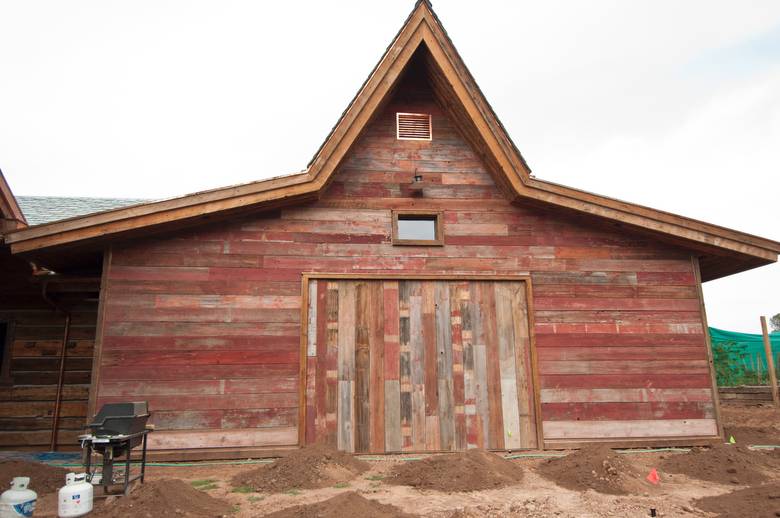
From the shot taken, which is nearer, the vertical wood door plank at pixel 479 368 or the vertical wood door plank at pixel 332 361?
the vertical wood door plank at pixel 332 361

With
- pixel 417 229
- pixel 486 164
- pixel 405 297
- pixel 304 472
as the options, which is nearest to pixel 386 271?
pixel 405 297

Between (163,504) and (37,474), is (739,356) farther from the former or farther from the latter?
(37,474)

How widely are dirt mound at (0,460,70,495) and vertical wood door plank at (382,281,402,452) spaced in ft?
14.7

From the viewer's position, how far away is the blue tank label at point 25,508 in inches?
183

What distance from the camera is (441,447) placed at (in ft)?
26.6

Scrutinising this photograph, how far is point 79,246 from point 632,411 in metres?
9.58

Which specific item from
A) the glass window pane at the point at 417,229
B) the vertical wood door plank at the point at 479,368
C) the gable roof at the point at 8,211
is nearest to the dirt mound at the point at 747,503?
the vertical wood door plank at the point at 479,368

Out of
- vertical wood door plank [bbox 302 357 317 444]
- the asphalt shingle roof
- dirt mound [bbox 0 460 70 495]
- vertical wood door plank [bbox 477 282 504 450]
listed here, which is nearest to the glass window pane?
vertical wood door plank [bbox 477 282 504 450]

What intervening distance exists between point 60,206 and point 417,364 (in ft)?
32.1

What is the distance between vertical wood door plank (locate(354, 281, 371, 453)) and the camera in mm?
8008

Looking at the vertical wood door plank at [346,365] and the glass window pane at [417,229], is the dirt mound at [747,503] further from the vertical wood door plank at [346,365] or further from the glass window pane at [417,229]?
the glass window pane at [417,229]

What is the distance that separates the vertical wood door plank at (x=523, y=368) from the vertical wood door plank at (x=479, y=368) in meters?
0.58

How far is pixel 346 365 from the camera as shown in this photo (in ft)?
26.9


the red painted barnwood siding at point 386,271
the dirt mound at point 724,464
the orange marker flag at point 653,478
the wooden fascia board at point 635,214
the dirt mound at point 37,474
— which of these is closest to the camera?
the dirt mound at point 37,474
